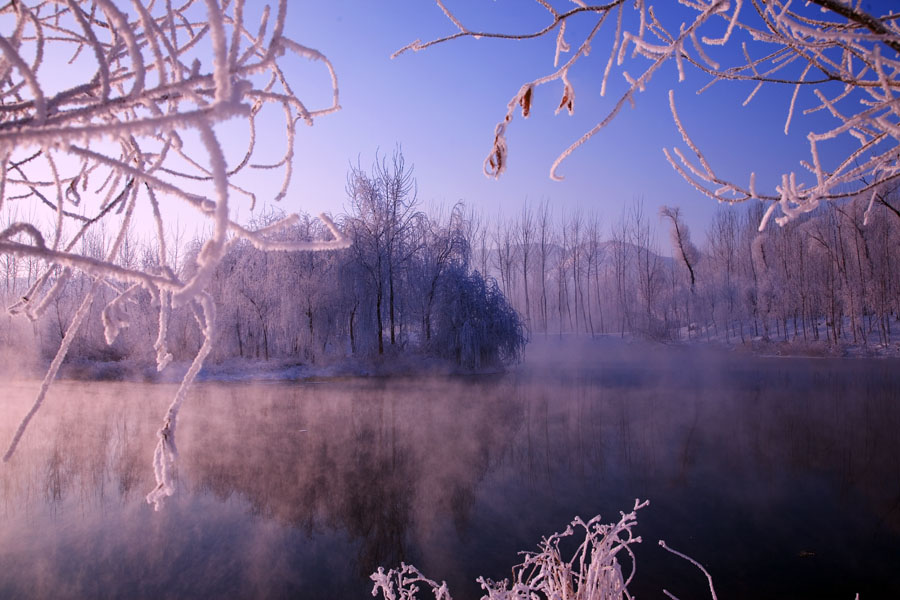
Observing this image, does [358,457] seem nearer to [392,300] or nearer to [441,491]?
[441,491]

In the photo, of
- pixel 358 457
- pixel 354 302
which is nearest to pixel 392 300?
pixel 354 302

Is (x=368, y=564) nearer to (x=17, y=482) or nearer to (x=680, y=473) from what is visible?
(x=680, y=473)

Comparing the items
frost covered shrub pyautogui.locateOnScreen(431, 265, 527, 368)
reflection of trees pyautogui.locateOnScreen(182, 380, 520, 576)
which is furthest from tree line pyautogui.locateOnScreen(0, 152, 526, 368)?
reflection of trees pyautogui.locateOnScreen(182, 380, 520, 576)

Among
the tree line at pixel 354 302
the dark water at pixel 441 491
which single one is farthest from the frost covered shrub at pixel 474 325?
the dark water at pixel 441 491

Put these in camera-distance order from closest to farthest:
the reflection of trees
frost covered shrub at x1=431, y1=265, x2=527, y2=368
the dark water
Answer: the dark water → the reflection of trees → frost covered shrub at x1=431, y1=265, x2=527, y2=368

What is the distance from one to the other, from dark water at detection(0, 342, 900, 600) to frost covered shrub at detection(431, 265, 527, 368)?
15.0ft

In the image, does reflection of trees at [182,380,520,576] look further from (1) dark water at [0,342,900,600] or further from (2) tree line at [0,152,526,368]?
(2) tree line at [0,152,526,368]

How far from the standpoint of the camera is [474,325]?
15.7 m

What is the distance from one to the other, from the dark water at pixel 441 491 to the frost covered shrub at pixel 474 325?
458 cm

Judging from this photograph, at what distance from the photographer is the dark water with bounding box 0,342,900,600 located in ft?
13.4

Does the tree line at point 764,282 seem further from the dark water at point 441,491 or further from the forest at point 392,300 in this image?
the dark water at point 441,491

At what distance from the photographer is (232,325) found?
18.6 meters

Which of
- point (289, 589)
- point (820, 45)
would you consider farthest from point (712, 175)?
point (289, 589)

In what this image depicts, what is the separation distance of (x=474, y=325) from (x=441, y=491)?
32.8 feet
